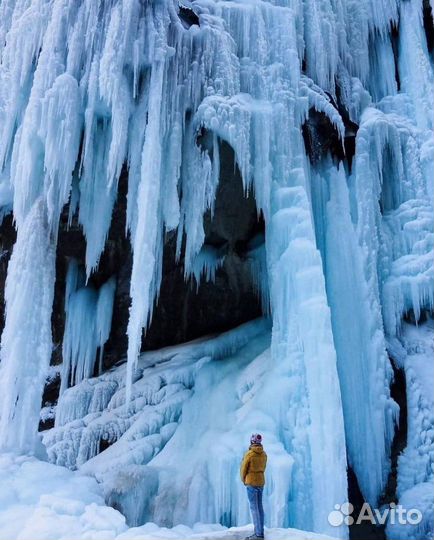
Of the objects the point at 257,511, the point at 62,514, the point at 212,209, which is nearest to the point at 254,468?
the point at 257,511

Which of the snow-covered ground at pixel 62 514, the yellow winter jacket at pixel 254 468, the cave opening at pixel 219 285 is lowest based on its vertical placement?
the snow-covered ground at pixel 62 514

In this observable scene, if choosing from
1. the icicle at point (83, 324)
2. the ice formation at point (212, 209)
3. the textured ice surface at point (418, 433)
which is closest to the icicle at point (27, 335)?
the ice formation at point (212, 209)

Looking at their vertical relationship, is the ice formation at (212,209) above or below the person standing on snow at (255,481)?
above

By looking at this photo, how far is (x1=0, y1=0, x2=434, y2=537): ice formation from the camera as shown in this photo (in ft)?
22.9

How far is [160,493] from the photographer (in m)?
6.96

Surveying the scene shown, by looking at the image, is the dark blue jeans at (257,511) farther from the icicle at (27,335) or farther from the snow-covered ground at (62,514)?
the icicle at (27,335)

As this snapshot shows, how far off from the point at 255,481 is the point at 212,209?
4.27 metres

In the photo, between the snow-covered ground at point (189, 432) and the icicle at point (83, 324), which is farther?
the icicle at point (83, 324)

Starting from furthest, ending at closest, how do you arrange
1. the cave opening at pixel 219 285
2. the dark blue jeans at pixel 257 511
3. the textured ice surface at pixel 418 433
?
the cave opening at pixel 219 285, the textured ice surface at pixel 418 433, the dark blue jeans at pixel 257 511

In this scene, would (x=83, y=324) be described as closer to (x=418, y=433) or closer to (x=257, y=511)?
(x=418, y=433)

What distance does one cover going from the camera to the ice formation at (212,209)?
22.9ft

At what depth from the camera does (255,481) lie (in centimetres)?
444

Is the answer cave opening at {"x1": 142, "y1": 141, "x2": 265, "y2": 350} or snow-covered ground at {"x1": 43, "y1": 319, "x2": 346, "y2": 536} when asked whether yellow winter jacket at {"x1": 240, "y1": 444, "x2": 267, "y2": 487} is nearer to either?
snow-covered ground at {"x1": 43, "y1": 319, "x2": 346, "y2": 536}

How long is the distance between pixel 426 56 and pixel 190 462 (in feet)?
27.8
